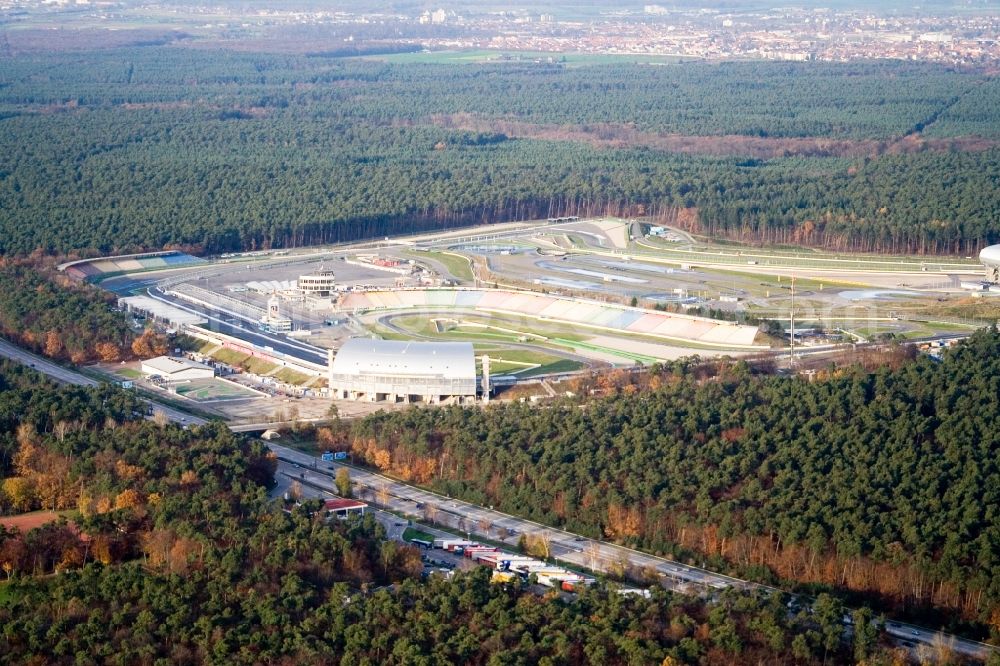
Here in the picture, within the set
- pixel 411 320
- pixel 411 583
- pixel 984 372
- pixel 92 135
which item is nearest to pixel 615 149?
pixel 92 135

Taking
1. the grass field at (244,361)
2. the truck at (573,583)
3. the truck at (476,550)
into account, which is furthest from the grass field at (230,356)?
the truck at (573,583)

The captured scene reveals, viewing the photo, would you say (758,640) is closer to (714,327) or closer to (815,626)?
(815,626)

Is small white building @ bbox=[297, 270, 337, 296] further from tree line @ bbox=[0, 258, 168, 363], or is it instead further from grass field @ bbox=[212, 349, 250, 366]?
grass field @ bbox=[212, 349, 250, 366]

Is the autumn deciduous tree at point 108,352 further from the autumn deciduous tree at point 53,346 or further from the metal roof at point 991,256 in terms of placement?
the metal roof at point 991,256

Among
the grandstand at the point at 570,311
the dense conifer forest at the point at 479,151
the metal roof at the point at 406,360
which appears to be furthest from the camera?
the dense conifer forest at the point at 479,151

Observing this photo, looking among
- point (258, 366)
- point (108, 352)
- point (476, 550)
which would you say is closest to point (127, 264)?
point (108, 352)
